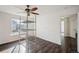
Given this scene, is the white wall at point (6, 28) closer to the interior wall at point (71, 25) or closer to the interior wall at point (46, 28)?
the interior wall at point (46, 28)

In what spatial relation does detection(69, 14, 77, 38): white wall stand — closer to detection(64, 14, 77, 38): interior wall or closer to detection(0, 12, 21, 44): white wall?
detection(64, 14, 77, 38): interior wall

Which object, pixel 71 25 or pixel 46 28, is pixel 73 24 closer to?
pixel 71 25

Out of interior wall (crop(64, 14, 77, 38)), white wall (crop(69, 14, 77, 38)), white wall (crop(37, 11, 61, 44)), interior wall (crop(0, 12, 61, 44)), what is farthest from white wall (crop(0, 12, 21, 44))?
white wall (crop(69, 14, 77, 38))

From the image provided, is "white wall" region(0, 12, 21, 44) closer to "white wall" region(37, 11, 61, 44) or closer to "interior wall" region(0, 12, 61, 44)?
"interior wall" region(0, 12, 61, 44)

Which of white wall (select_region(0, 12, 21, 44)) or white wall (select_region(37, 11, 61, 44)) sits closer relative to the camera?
white wall (select_region(0, 12, 21, 44))

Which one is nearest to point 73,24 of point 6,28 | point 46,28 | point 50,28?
point 50,28

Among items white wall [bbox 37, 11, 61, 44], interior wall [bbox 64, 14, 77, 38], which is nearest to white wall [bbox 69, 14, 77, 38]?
interior wall [bbox 64, 14, 77, 38]

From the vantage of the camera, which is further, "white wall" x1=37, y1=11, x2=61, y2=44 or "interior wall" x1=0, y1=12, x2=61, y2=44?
"white wall" x1=37, y1=11, x2=61, y2=44

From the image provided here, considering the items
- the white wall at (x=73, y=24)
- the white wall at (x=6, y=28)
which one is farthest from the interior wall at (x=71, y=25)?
the white wall at (x=6, y=28)

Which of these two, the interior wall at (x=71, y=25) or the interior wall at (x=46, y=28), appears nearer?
the interior wall at (x=46, y=28)

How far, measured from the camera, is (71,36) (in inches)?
110
